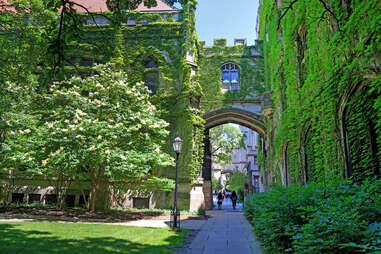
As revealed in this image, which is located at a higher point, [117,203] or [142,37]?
[142,37]

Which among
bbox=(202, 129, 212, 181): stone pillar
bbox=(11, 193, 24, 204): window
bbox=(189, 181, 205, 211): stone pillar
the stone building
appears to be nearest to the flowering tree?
bbox=(189, 181, 205, 211): stone pillar

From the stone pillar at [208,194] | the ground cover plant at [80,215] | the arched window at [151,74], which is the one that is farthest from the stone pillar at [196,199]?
the arched window at [151,74]

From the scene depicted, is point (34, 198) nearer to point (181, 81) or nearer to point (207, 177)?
point (181, 81)

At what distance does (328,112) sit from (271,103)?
29.9 ft

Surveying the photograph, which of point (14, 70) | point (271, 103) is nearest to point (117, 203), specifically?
point (14, 70)

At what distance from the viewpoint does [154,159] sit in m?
13.7

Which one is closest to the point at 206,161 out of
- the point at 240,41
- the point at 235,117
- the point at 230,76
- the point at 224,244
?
the point at 235,117

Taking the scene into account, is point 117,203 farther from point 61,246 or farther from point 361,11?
point 361,11

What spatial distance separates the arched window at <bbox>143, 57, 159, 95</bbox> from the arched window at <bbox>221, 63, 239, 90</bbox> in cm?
563

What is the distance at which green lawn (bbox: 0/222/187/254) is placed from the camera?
6.20 m

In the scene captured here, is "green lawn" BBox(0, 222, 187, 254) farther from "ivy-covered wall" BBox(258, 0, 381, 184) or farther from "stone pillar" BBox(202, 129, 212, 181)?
"stone pillar" BBox(202, 129, 212, 181)

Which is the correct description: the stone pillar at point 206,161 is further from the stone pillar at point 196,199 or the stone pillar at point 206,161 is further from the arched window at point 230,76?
the stone pillar at point 196,199

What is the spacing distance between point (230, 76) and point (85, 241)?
59.8 feet

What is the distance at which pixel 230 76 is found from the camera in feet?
74.9
